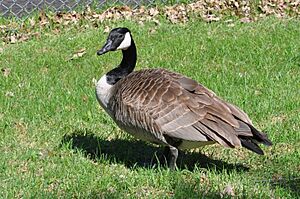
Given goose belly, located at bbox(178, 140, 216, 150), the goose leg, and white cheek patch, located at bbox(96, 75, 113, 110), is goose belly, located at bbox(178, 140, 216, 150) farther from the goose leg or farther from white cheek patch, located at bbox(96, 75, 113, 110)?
white cheek patch, located at bbox(96, 75, 113, 110)

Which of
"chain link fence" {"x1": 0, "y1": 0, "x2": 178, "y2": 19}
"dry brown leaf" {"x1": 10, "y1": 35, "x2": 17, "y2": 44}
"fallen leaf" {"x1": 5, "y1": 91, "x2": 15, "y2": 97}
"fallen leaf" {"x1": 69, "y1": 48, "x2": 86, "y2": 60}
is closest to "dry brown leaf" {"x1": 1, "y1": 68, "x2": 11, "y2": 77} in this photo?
"fallen leaf" {"x1": 5, "y1": 91, "x2": 15, "y2": 97}

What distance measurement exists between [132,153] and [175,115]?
2.79 feet

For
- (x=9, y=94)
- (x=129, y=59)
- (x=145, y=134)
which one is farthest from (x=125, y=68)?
(x=9, y=94)

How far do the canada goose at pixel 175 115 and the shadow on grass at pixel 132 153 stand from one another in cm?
28

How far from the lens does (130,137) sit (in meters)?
5.96

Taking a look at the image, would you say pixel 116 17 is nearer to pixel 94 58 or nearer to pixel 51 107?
pixel 94 58

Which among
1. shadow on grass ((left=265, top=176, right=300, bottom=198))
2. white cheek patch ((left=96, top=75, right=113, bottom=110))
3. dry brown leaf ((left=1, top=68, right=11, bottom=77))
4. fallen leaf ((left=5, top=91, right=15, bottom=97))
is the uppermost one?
white cheek patch ((left=96, top=75, right=113, bottom=110))

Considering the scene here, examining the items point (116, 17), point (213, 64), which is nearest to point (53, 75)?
point (213, 64)

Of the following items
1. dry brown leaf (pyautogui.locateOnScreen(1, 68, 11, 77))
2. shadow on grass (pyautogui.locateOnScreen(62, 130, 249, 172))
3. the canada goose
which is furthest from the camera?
dry brown leaf (pyautogui.locateOnScreen(1, 68, 11, 77))

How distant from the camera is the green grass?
4.88 m

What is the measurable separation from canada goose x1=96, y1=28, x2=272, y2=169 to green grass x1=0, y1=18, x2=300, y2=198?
0.29 meters

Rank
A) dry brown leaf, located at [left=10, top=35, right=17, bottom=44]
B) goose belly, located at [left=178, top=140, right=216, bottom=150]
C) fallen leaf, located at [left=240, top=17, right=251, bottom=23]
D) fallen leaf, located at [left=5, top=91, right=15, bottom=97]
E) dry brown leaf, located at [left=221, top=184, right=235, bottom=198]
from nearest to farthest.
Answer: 1. dry brown leaf, located at [left=221, top=184, right=235, bottom=198]
2. goose belly, located at [left=178, top=140, right=216, bottom=150]
3. fallen leaf, located at [left=5, top=91, right=15, bottom=97]
4. dry brown leaf, located at [left=10, top=35, right=17, bottom=44]
5. fallen leaf, located at [left=240, top=17, right=251, bottom=23]

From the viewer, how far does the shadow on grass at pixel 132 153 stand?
5.31 m

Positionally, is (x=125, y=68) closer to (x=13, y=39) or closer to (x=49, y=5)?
(x=13, y=39)
